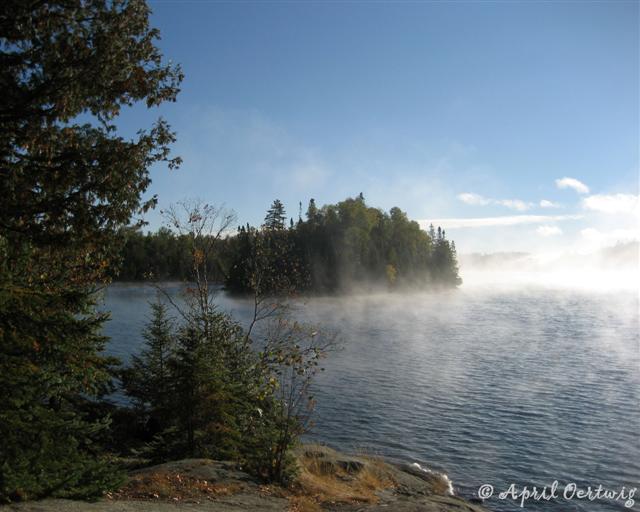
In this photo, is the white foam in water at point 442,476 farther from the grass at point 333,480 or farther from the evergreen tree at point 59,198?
the evergreen tree at point 59,198

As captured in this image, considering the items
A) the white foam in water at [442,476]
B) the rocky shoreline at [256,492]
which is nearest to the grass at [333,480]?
the rocky shoreline at [256,492]

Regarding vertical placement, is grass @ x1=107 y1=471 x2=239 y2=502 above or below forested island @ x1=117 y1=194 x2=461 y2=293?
below

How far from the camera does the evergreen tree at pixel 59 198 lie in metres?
7.98

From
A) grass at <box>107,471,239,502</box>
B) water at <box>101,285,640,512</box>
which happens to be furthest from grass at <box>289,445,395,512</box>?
water at <box>101,285,640,512</box>

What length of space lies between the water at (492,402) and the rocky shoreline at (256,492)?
4.61 m

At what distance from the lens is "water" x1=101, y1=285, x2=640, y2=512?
2095 cm

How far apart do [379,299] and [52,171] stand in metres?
90.8

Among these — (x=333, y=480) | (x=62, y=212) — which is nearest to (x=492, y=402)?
(x=333, y=480)

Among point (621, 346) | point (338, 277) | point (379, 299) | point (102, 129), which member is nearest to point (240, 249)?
point (338, 277)

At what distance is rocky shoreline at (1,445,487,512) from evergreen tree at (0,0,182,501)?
0.90 meters

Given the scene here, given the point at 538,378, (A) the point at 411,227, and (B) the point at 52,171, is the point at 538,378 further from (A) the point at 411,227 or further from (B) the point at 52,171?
(A) the point at 411,227

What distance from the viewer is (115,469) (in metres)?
9.36

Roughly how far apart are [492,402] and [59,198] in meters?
26.0

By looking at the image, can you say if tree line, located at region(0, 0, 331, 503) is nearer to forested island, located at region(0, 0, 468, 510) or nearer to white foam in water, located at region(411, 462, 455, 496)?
forested island, located at region(0, 0, 468, 510)
